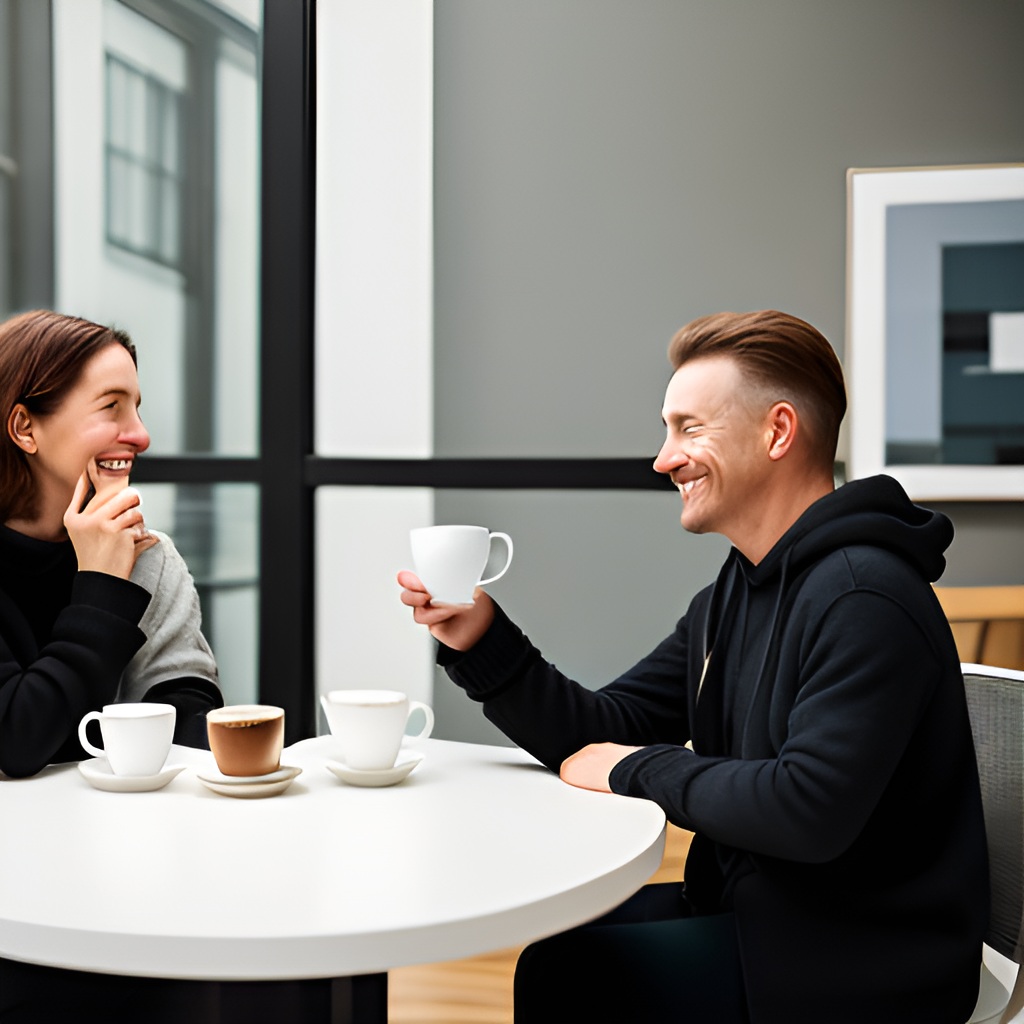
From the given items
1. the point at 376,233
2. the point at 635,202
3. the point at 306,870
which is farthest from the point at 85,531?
the point at 635,202

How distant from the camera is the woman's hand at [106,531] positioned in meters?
1.35

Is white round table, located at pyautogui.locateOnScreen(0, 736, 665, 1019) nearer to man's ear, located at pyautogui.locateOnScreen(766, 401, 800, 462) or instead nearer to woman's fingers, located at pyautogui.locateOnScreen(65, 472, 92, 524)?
woman's fingers, located at pyautogui.locateOnScreen(65, 472, 92, 524)

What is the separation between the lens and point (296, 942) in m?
0.76

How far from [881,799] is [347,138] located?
2.25 meters

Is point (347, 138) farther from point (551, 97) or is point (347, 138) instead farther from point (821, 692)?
point (821, 692)

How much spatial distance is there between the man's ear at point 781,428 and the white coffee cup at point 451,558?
1.11 feet

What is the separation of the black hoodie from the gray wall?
1574mm

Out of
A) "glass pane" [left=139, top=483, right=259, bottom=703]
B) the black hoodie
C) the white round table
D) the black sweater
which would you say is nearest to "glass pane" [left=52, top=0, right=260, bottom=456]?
"glass pane" [left=139, top=483, right=259, bottom=703]

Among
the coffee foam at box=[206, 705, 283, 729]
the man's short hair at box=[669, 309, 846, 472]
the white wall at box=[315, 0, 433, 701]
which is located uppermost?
the white wall at box=[315, 0, 433, 701]

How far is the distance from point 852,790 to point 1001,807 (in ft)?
0.96

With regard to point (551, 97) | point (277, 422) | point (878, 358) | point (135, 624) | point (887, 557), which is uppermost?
point (551, 97)

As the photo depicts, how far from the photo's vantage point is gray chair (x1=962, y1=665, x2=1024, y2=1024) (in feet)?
3.81

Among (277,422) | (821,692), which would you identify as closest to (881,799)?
(821,692)

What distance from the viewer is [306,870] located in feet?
2.97
